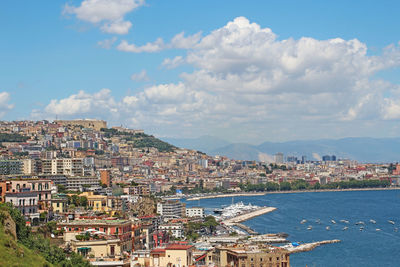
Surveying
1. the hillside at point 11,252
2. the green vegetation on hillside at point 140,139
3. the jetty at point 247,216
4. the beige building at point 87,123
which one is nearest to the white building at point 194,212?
the jetty at point 247,216

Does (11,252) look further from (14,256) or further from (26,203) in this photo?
(26,203)

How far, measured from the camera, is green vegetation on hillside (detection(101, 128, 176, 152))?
158 m

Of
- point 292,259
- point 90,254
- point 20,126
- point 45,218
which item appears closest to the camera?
point 90,254

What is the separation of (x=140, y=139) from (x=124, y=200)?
125 metres

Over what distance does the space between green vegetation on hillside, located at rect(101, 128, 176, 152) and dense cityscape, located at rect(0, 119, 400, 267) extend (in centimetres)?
43

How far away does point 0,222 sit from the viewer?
18438 millimetres

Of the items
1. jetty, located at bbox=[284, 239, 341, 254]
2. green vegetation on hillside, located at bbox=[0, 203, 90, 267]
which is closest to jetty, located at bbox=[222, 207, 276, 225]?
jetty, located at bbox=[284, 239, 341, 254]

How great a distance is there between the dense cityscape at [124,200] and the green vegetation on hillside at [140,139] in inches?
17.1

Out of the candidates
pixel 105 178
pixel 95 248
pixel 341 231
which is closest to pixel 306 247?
pixel 341 231

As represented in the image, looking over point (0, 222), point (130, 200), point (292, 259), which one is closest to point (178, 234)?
point (130, 200)

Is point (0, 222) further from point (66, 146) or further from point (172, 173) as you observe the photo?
point (172, 173)

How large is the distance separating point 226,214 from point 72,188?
33.0 metres

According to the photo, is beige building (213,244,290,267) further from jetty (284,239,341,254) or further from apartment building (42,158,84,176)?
apartment building (42,158,84,176)

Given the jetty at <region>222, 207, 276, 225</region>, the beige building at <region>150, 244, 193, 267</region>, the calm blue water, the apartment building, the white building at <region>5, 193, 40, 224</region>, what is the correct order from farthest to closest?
1. the jetty at <region>222, 207, 276, 225</region>
2. the apartment building
3. the calm blue water
4. the white building at <region>5, 193, 40, 224</region>
5. the beige building at <region>150, 244, 193, 267</region>
